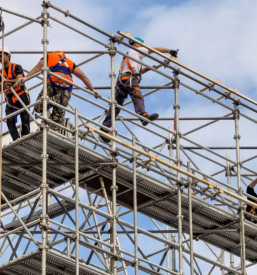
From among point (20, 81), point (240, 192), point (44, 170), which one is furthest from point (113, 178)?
point (240, 192)

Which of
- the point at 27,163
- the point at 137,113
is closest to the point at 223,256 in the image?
the point at 137,113

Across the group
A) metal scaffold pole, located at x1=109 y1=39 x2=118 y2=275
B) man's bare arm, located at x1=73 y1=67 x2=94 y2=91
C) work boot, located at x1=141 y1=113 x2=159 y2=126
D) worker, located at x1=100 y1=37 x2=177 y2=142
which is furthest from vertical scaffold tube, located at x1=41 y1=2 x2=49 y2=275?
work boot, located at x1=141 y1=113 x2=159 y2=126

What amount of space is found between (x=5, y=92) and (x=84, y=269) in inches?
182

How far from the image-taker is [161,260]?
3141 centimetres

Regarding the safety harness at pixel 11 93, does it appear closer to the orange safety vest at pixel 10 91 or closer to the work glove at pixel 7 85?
the orange safety vest at pixel 10 91

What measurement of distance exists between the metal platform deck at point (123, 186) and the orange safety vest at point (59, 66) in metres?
1.77

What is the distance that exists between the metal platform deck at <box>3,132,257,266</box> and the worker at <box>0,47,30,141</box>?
70 centimetres

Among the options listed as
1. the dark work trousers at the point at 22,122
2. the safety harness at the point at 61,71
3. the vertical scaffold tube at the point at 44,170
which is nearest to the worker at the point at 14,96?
the dark work trousers at the point at 22,122

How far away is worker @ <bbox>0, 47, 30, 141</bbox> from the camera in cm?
2869

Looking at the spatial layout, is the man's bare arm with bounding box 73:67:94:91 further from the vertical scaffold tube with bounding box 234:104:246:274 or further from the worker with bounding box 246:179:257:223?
the worker with bounding box 246:179:257:223

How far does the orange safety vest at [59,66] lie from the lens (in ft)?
94.4

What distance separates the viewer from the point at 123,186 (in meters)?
29.6

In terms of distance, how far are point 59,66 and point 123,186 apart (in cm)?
320

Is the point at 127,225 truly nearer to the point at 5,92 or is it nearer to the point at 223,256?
the point at 5,92
